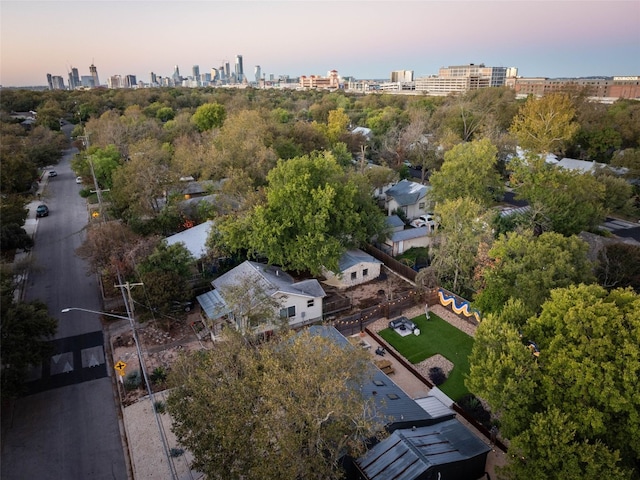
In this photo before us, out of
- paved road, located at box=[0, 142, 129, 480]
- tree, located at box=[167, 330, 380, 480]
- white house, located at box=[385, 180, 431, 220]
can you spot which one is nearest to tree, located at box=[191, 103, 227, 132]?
white house, located at box=[385, 180, 431, 220]

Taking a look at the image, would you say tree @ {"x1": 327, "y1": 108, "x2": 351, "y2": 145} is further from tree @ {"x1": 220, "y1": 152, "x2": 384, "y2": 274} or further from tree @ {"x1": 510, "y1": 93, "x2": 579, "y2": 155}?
tree @ {"x1": 220, "y1": 152, "x2": 384, "y2": 274}

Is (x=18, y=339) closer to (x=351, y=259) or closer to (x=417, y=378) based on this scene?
(x=417, y=378)

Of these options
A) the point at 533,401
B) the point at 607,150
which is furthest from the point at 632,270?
the point at 607,150

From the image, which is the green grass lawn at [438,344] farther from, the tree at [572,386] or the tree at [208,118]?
the tree at [208,118]

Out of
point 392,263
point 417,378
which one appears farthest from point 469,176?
point 417,378

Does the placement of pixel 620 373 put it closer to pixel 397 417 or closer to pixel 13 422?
pixel 397 417
